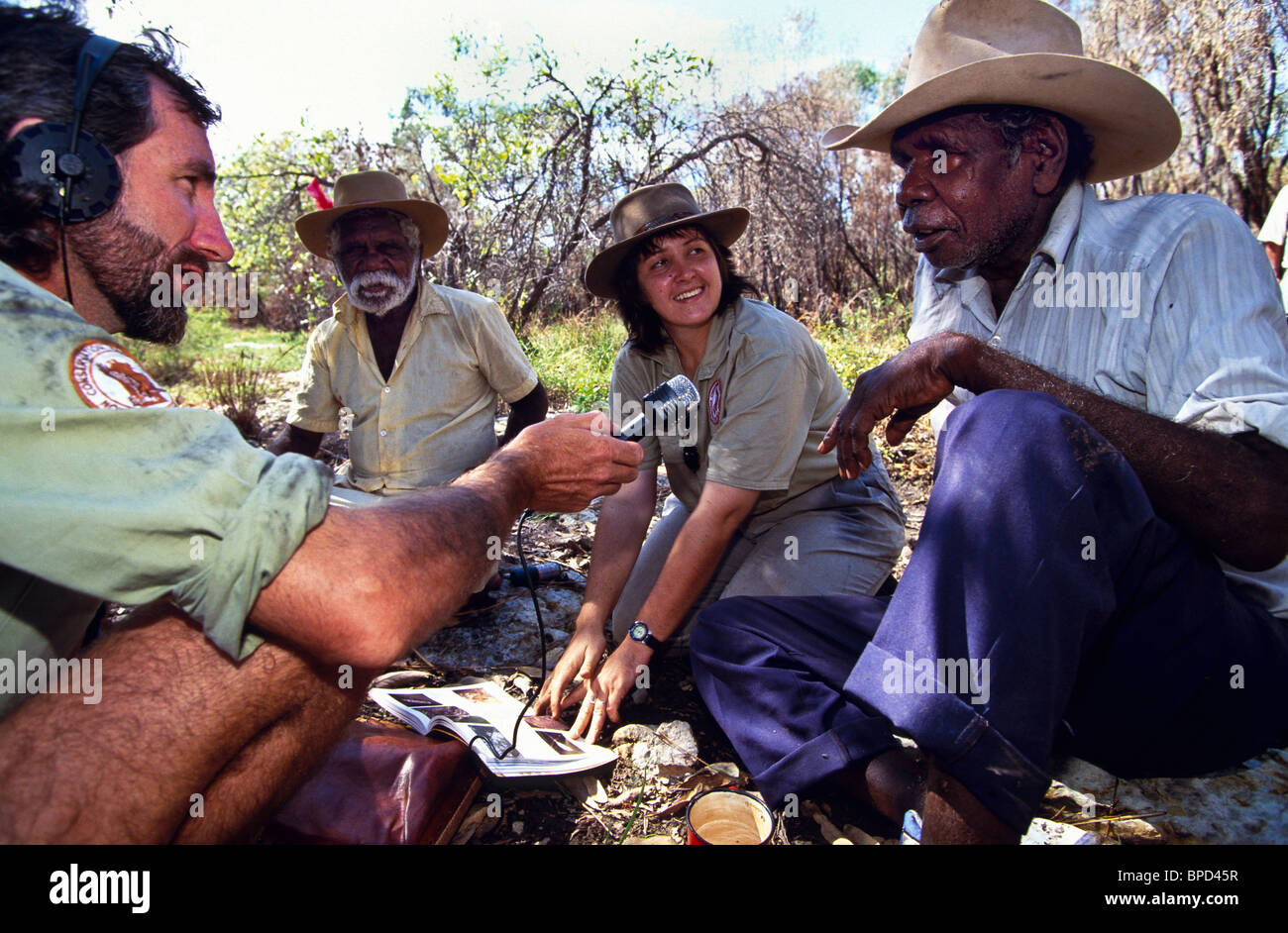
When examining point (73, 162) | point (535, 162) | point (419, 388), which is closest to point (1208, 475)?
point (73, 162)

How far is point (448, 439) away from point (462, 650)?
4.68ft

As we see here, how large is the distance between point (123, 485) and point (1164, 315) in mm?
2576

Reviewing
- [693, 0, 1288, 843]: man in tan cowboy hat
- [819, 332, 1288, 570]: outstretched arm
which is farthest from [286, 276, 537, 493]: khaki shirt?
[819, 332, 1288, 570]: outstretched arm

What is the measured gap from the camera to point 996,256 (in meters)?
2.60

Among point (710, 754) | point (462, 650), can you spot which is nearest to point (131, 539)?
point (710, 754)

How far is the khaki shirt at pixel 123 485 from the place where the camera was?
124 centimetres

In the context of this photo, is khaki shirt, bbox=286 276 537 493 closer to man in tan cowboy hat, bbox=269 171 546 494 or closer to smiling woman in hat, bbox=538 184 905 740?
man in tan cowboy hat, bbox=269 171 546 494

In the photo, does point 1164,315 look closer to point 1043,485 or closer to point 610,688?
point 1043,485

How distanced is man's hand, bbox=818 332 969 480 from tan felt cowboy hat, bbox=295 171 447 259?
10.6 ft

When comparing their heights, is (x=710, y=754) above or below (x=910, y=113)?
below

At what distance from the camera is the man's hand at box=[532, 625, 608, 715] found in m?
2.68

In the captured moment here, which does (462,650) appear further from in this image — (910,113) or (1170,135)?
(1170,135)

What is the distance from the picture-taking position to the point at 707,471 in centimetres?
297

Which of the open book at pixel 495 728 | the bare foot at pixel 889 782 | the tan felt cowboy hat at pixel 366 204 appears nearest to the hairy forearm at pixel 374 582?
the open book at pixel 495 728
